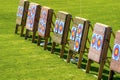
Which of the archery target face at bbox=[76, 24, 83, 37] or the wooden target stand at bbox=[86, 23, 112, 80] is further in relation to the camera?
the archery target face at bbox=[76, 24, 83, 37]

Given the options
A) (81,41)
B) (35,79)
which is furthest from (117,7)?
(35,79)

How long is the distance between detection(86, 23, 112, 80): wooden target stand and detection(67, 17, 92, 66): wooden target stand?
57 cm

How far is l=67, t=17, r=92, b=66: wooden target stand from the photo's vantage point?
36.4 ft

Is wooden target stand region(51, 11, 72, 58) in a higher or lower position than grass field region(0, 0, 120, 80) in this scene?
higher

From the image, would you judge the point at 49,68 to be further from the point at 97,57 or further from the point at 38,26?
the point at 38,26

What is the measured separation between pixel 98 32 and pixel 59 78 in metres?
1.81

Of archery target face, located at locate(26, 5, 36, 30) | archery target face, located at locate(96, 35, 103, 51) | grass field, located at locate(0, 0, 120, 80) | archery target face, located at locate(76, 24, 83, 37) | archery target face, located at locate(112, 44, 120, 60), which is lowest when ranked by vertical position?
grass field, located at locate(0, 0, 120, 80)

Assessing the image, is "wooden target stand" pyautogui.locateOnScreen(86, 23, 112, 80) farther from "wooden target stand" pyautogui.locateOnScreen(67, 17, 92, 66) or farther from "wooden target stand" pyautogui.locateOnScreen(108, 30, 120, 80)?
"wooden target stand" pyautogui.locateOnScreen(67, 17, 92, 66)

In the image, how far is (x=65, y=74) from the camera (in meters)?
10.7

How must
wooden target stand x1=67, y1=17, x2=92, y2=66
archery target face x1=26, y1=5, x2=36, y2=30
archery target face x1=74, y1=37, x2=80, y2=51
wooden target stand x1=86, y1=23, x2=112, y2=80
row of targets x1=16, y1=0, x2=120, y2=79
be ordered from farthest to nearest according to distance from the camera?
archery target face x1=26, y1=5, x2=36, y2=30, archery target face x1=74, y1=37, x2=80, y2=51, wooden target stand x1=67, y1=17, x2=92, y2=66, wooden target stand x1=86, y1=23, x2=112, y2=80, row of targets x1=16, y1=0, x2=120, y2=79

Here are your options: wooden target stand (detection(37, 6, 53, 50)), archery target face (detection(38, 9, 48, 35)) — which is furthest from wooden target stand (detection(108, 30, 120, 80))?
archery target face (detection(38, 9, 48, 35))

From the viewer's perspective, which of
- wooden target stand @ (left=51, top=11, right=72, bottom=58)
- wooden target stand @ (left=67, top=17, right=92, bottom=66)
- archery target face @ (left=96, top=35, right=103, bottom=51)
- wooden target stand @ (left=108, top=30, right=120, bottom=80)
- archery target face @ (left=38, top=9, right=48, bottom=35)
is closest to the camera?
wooden target stand @ (left=108, top=30, right=120, bottom=80)

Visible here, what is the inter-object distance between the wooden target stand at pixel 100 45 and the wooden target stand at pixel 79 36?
567 mm

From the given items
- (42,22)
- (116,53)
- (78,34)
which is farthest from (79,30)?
(42,22)
